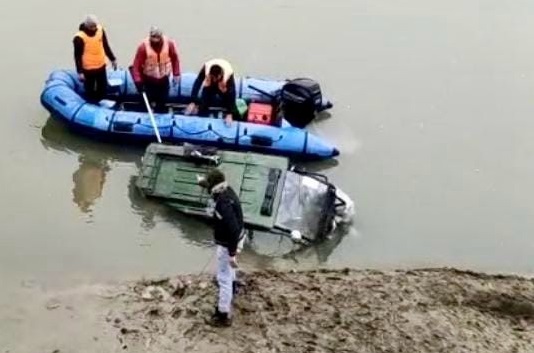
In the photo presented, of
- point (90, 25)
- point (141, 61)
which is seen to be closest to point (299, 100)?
point (141, 61)

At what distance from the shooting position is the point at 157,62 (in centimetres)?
1205

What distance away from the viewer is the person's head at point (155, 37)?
11773 millimetres

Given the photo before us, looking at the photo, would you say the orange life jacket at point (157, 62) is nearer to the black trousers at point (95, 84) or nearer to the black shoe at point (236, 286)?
the black trousers at point (95, 84)

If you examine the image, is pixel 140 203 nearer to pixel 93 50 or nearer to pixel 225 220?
pixel 93 50

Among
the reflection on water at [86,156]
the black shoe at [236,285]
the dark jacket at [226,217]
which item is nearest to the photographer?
the dark jacket at [226,217]

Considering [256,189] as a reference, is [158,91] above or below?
above

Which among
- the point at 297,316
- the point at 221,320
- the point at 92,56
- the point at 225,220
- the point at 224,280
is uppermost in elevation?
the point at 92,56

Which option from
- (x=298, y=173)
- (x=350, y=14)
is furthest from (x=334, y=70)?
(x=298, y=173)

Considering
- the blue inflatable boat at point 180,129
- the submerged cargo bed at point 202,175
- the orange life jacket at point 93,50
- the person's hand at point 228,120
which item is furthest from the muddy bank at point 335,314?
the orange life jacket at point 93,50

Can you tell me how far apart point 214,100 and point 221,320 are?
3.92 meters

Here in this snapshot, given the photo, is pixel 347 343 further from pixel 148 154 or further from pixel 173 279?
pixel 148 154

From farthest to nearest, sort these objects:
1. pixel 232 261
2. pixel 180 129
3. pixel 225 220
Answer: pixel 180 129 → pixel 232 261 → pixel 225 220

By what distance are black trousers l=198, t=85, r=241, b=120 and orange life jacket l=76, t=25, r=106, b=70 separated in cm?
140

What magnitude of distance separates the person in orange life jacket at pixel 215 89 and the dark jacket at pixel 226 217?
3417mm
